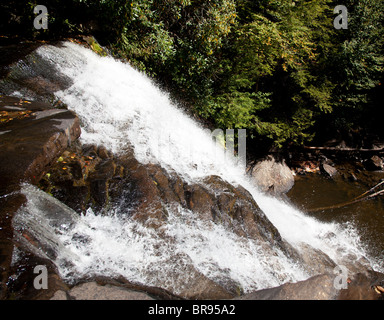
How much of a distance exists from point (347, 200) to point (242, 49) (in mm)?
6057

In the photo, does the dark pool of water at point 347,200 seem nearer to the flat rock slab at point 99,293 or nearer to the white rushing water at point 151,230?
the white rushing water at point 151,230

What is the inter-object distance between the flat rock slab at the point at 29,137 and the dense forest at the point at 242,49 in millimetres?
3148

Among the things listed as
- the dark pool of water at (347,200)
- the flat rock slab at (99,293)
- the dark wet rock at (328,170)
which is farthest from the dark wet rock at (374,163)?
the flat rock slab at (99,293)

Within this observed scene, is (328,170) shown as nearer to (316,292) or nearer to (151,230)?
(316,292)

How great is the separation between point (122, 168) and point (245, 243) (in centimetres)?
241

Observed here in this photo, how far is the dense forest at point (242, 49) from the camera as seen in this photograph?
6.23 metres

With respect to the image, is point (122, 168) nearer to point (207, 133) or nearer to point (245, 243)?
point (245, 243)

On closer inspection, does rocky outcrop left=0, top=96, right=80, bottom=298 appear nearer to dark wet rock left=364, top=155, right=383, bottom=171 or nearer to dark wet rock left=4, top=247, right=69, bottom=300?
dark wet rock left=4, top=247, right=69, bottom=300

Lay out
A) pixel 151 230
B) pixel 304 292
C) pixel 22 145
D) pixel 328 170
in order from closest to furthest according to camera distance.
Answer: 1. pixel 304 292
2. pixel 22 145
3. pixel 151 230
4. pixel 328 170

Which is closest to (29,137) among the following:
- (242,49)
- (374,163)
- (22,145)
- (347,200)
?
(22,145)

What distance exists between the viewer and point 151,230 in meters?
3.22

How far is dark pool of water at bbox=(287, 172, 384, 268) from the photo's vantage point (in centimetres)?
623

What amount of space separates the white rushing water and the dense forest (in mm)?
922
